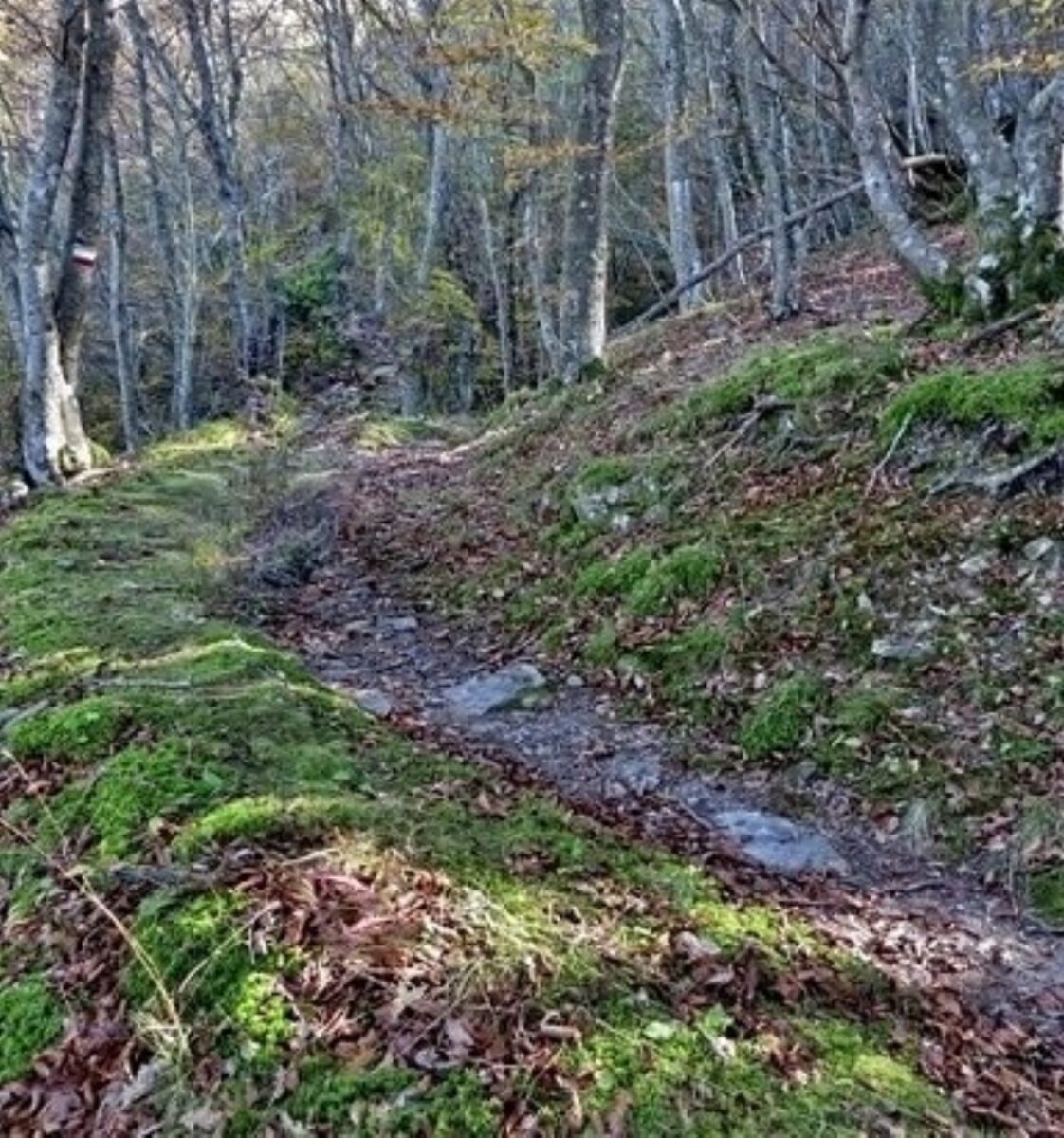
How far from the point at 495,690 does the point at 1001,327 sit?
4077mm

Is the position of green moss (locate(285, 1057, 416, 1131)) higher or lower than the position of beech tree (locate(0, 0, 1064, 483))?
lower

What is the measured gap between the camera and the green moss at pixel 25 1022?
10.1 feet

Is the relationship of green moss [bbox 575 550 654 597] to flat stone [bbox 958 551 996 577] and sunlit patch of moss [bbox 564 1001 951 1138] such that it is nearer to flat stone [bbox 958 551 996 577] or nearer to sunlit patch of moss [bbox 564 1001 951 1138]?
flat stone [bbox 958 551 996 577]

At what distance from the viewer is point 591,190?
39.1 feet

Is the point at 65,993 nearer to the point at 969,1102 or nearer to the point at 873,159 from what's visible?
the point at 969,1102

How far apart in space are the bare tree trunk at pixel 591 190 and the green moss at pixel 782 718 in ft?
24.0

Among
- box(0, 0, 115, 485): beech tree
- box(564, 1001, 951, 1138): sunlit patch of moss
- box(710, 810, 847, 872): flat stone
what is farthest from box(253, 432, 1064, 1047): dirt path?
box(0, 0, 115, 485): beech tree

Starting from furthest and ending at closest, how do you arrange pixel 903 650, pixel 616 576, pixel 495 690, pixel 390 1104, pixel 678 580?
pixel 616 576 → pixel 678 580 → pixel 495 690 → pixel 903 650 → pixel 390 1104

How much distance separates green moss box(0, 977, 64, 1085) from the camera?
3076 mm

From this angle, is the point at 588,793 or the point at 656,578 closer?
the point at 588,793

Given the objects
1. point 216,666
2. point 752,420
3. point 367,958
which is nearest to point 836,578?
point 752,420

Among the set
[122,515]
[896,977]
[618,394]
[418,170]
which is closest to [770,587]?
[896,977]

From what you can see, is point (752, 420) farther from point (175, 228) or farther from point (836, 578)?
point (175, 228)

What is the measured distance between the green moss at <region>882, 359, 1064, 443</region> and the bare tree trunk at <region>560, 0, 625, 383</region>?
564 cm
